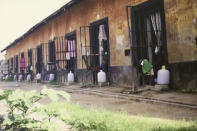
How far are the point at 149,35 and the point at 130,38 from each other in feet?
4.15

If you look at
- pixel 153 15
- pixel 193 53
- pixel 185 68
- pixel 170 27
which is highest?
pixel 153 15

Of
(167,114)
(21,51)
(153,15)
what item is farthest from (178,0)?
(21,51)

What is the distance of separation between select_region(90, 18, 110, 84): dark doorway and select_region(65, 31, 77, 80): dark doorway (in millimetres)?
1833

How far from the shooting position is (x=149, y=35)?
741 cm

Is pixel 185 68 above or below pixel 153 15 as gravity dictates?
below

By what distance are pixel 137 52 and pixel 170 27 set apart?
5.14 feet

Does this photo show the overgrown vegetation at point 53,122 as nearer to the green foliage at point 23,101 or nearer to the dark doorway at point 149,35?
the green foliage at point 23,101

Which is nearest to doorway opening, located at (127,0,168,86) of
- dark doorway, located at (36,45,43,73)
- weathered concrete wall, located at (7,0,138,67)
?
weathered concrete wall, located at (7,0,138,67)

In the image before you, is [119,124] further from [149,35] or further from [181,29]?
[149,35]

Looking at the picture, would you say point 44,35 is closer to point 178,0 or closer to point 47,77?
point 47,77

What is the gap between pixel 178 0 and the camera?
234 inches

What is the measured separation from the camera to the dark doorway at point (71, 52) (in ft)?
38.5

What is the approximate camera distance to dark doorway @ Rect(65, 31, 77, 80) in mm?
11742

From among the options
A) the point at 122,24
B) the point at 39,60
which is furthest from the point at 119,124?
the point at 39,60
